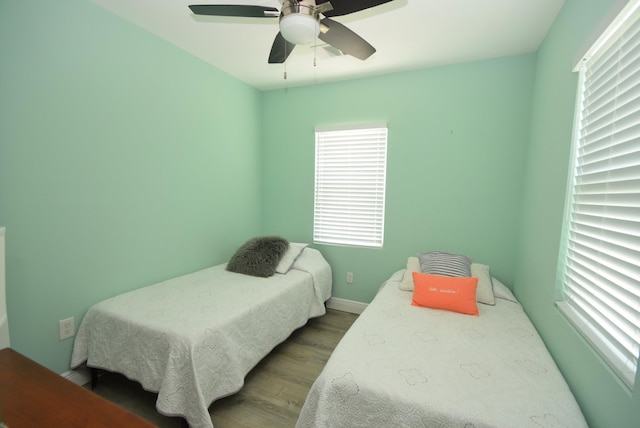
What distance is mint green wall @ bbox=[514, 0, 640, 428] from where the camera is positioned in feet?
3.50

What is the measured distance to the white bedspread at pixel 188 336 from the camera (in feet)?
4.95

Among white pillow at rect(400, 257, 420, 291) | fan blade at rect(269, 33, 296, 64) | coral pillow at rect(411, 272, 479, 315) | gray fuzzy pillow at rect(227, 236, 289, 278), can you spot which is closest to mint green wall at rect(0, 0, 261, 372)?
gray fuzzy pillow at rect(227, 236, 289, 278)

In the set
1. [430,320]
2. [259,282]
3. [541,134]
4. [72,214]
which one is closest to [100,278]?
[72,214]

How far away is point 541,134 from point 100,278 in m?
3.31

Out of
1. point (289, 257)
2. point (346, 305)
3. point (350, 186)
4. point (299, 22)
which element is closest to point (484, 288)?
point (346, 305)

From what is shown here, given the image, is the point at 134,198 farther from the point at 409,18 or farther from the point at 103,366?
the point at 409,18

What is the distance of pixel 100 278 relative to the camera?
1959 millimetres

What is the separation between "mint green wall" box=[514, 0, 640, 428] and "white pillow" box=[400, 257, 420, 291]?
808mm

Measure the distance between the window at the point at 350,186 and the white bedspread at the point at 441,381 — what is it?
1.45 m

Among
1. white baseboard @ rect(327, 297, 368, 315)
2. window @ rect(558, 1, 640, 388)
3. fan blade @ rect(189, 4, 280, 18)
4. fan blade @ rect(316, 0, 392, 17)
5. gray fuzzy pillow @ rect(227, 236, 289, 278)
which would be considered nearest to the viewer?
window @ rect(558, 1, 640, 388)

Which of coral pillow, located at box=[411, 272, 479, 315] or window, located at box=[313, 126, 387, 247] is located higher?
window, located at box=[313, 126, 387, 247]

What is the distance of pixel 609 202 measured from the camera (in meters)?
1.12

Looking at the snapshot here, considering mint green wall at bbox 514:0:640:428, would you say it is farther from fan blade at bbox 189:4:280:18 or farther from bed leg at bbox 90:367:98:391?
bed leg at bbox 90:367:98:391

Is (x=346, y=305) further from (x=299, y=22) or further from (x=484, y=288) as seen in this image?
(x=299, y=22)
